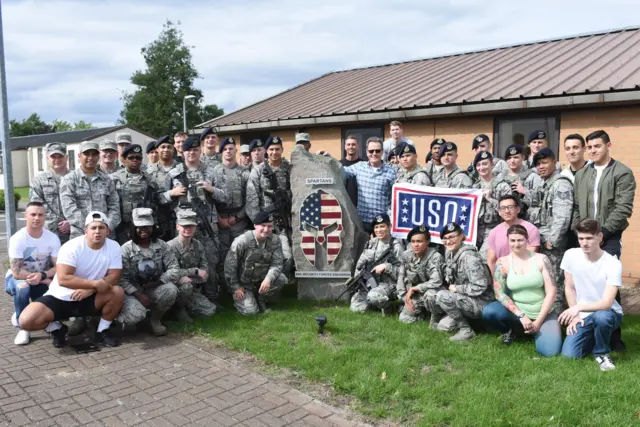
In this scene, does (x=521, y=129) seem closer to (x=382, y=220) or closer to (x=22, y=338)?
(x=382, y=220)

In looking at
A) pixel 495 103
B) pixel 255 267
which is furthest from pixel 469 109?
pixel 255 267

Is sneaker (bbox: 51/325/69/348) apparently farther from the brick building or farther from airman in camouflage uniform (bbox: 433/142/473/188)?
the brick building

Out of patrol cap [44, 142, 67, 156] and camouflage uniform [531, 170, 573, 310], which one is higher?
patrol cap [44, 142, 67, 156]

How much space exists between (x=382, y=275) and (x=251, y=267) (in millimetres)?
1607

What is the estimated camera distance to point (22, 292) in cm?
520

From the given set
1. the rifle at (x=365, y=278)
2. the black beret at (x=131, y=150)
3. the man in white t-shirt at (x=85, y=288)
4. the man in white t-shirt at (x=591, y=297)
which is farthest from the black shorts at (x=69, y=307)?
the man in white t-shirt at (x=591, y=297)

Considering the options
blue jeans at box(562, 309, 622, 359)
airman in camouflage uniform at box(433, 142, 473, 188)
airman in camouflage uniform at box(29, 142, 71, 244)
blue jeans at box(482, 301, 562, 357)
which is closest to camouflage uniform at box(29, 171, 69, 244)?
airman in camouflage uniform at box(29, 142, 71, 244)

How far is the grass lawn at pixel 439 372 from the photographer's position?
3.50m

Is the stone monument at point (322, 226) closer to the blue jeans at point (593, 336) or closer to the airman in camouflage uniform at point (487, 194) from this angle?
the airman in camouflage uniform at point (487, 194)

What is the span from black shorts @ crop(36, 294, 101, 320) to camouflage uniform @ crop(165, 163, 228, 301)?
1.57m

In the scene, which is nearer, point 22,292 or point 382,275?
point 22,292

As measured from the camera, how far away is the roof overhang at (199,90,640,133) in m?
7.25

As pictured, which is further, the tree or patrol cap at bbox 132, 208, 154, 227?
the tree

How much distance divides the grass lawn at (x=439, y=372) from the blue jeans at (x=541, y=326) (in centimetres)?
13
